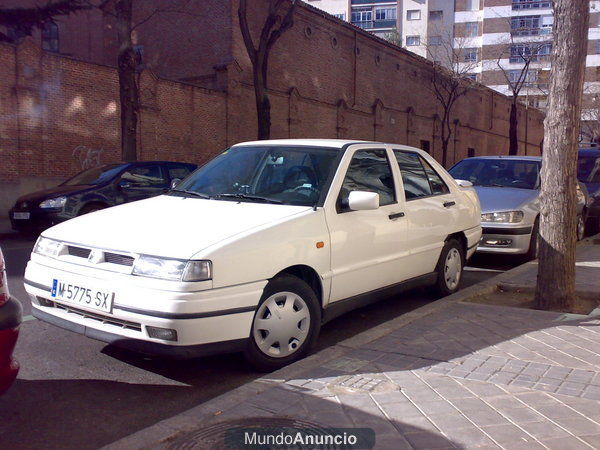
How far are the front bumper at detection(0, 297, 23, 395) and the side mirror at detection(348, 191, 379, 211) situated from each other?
258 centimetres

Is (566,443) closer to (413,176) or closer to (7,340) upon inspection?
(7,340)

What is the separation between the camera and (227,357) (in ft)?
16.0

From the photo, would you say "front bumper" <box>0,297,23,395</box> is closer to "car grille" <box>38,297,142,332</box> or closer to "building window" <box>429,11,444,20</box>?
"car grille" <box>38,297,142,332</box>

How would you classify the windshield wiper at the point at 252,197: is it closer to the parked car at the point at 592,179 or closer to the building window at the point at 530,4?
the parked car at the point at 592,179

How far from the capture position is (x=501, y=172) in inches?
420

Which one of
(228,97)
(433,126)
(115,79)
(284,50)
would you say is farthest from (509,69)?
(115,79)

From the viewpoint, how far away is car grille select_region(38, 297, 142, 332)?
4.06 metres

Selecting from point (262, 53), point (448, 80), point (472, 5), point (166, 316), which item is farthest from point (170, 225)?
point (472, 5)

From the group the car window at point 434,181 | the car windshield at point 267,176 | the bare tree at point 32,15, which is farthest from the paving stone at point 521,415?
the bare tree at point 32,15

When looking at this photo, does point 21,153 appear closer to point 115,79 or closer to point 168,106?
point 115,79

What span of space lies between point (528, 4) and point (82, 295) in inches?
2782

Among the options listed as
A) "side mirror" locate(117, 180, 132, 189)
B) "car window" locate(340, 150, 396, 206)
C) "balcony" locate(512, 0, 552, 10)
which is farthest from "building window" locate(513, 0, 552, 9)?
"car window" locate(340, 150, 396, 206)

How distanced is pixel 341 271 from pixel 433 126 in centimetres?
3853

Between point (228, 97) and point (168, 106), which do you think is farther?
point (228, 97)
